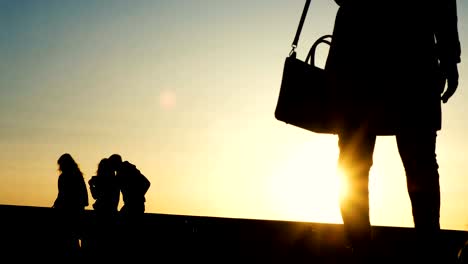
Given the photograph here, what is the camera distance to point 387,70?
2900mm

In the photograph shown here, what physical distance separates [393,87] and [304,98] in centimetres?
48

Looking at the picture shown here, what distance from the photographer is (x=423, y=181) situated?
108 inches

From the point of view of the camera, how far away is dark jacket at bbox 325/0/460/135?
2834 millimetres

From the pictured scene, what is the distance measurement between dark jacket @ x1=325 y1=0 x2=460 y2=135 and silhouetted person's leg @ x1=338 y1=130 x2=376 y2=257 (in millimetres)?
78

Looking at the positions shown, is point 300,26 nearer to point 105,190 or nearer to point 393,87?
point 393,87

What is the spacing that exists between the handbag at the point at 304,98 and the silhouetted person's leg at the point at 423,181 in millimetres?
430

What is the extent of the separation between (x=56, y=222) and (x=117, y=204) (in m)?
1.12

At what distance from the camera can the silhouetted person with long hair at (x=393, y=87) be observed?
279 cm

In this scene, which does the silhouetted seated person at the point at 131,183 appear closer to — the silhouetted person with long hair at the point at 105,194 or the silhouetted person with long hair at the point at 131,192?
the silhouetted person with long hair at the point at 131,192

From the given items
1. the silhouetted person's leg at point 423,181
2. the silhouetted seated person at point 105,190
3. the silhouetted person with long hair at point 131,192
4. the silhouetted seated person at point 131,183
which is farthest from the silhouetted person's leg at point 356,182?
the silhouetted seated person at point 105,190

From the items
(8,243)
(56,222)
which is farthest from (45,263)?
(56,222)

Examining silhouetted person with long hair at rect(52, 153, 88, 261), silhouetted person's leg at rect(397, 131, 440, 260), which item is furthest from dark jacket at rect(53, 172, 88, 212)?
silhouetted person's leg at rect(397, 131, 440, 260)

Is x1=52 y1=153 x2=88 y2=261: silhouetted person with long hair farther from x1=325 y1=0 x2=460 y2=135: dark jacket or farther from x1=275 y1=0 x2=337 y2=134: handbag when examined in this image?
x1=325 y1=0 x2=460 y2=135: dark jacket

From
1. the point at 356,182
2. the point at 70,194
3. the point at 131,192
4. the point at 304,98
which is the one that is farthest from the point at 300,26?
the point at 70,194
